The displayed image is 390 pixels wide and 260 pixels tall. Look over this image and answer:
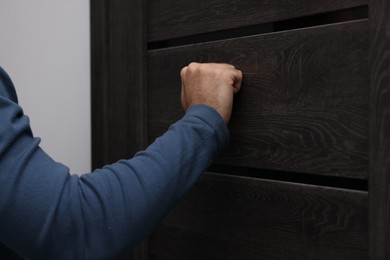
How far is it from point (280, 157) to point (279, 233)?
4.8 inches

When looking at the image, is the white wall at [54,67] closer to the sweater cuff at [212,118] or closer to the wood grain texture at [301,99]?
the wood grain texture at [301,99]

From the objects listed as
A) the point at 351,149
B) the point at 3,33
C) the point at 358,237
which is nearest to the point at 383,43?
the point at 351,149

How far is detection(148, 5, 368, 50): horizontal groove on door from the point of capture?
68 cm

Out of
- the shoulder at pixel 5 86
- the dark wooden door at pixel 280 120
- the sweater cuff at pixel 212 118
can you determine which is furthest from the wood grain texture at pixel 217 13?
the shoulder at pixel 5 86

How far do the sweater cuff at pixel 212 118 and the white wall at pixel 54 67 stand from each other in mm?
540

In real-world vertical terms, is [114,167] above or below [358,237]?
above

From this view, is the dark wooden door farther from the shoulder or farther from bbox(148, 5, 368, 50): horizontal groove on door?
the shoulder

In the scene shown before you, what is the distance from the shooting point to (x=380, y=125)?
0.64 meters

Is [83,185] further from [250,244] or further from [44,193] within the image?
[250,244]

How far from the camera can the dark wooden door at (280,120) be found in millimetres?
657

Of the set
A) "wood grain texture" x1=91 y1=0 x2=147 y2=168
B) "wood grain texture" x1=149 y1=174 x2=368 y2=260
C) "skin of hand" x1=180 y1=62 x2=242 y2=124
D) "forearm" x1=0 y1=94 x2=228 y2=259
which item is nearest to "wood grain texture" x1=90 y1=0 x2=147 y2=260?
"wood grain texture" x1=91 y1=0 x2=147 y2=168

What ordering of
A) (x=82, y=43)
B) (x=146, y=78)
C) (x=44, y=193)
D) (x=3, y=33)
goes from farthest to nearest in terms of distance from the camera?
(x=3, y=33)
(x=82, y=43)
(x=146, y=78)
(x=44, y=193)

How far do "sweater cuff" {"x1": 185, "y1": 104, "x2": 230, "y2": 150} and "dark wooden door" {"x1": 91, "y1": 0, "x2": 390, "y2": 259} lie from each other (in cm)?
11

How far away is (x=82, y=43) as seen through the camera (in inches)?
46.0
